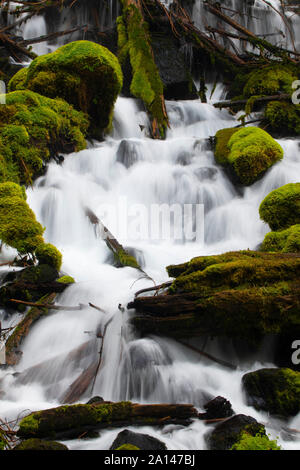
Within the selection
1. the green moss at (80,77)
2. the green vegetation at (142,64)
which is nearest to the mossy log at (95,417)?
the green moss at (80,77)

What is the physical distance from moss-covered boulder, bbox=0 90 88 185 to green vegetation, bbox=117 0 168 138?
6.74ft

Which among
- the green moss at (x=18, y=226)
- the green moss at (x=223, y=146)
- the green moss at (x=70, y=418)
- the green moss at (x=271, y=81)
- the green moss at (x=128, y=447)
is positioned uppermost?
the green moss at (x=271, y=81)

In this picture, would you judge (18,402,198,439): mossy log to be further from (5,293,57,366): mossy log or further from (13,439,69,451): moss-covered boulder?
(5,293,57,366): mossy log

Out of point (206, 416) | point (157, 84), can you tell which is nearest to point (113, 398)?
point (206, 416)

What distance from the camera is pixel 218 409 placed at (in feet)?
11.1

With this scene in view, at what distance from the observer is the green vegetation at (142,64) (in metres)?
10.2

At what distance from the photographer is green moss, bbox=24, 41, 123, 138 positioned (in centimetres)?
873

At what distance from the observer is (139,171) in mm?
8188

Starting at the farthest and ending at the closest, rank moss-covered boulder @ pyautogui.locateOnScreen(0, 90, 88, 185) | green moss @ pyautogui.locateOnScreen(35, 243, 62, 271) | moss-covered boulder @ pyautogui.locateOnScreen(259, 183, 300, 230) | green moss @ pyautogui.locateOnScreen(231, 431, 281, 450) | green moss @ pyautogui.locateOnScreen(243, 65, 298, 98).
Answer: green moss @ pyautogui.locateOnScreen(243, 65, 298, 98)
moss-covered boulder @ pyautogui.locateOnScreen(0, 90, 88, 185)
moss-covered boulder @ pyautogui.locateOnScreen(259, 183, 300, 230)
green moss @ pyautogui.locateOnScreen(35, 243, 62, 271)
green moss @ pyautogui.locateOnScreen(231, 431, 281, 450)

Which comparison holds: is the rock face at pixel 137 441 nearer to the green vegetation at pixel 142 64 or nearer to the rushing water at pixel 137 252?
the rushing water at pixel 137 252

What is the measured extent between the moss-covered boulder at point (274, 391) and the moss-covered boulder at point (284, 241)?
6.33ft

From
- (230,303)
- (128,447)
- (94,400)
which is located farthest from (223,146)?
(128,447)

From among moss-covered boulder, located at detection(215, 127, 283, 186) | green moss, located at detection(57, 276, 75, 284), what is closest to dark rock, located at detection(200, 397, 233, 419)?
green moss, located at detection(57, 276, 75, 284)

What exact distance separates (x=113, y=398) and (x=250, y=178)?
5.20m
